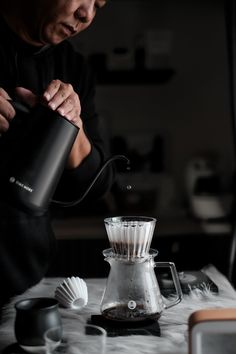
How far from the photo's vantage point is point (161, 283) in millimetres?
1177

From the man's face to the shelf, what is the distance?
1.60 metres

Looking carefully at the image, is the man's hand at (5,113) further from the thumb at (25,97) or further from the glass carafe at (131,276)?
the glass carafe at (131,276)

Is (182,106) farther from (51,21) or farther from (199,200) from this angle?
(51,21)

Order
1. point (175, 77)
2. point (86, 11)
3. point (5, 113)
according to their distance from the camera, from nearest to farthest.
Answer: point (5, 113), point (86, 11), point (175, 77)

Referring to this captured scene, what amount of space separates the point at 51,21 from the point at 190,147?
191cm

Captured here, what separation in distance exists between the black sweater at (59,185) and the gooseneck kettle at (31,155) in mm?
347

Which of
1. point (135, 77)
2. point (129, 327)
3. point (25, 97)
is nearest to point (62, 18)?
point (25, 97)

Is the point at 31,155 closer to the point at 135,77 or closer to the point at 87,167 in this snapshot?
the point at 87,167

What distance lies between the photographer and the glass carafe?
38.2 inches

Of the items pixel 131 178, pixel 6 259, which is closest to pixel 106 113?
pixel 131 178

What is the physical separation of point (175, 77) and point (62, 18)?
186 centimetres

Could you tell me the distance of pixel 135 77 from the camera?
2.90 metres

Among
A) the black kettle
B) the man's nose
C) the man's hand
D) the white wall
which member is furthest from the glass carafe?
the white wall

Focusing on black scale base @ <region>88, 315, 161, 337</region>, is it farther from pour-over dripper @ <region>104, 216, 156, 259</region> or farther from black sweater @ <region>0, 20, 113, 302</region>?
black sweater @ <region>0, 20, 113, 302</region>
